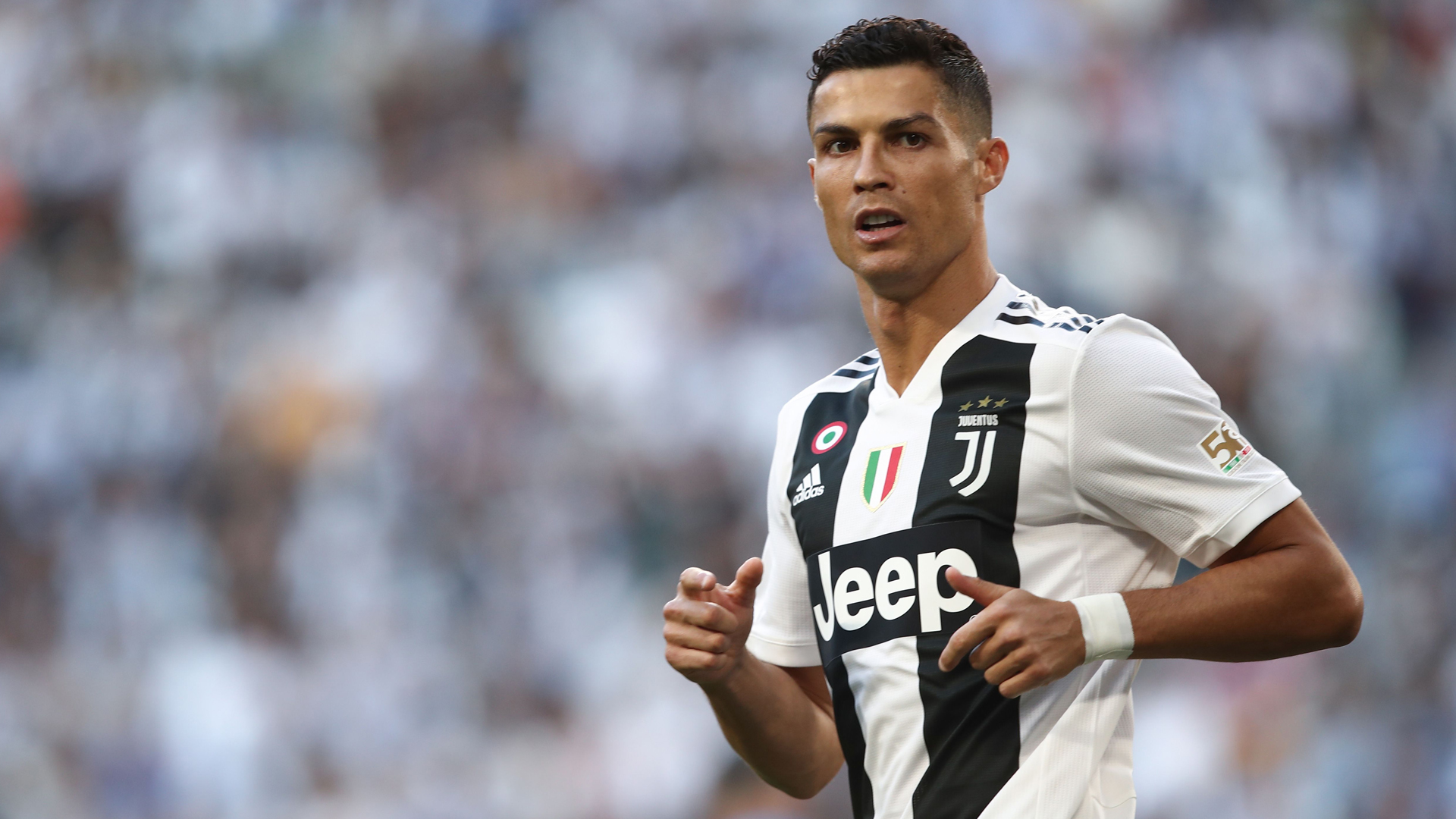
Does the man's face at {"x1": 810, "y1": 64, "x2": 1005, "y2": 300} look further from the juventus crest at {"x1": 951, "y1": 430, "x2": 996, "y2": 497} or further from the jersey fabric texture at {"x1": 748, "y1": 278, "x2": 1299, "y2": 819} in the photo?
the juventus crest at {"x1": 951, "y1": 430, "x2": 996, "y2": 497}

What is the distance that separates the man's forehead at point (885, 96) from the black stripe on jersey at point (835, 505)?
485 mm

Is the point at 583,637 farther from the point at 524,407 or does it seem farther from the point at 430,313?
the point at 430,313

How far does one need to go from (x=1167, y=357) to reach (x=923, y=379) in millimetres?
420

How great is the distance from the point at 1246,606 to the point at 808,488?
0.79 m

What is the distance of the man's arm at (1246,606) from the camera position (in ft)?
6.44

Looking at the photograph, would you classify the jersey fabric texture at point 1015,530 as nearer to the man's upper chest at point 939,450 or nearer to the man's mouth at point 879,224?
the man's upper chest at point 939,450

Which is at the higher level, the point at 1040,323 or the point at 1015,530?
the point at 1040,323

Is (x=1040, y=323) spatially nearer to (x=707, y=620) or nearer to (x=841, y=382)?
(x=841, y=382)

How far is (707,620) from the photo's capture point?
Answer: 227 centimetres


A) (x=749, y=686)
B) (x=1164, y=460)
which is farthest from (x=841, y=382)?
(x=1164, y=460)

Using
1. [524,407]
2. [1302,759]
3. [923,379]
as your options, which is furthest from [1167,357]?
[524,407]

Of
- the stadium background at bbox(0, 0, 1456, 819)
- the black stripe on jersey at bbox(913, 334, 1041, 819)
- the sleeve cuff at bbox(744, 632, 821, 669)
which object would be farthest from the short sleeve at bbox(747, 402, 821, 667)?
the stadium background at bbox(0, 0, 1456, 819)

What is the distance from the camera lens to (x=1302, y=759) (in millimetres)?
5375

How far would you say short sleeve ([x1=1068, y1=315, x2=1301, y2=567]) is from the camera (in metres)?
2.11
